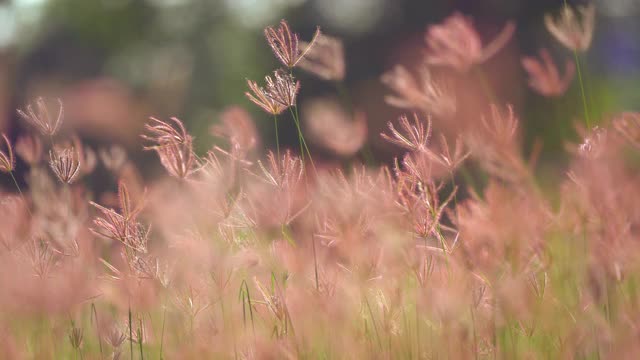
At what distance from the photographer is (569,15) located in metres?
1.46

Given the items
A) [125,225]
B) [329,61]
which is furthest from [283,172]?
[329,61]

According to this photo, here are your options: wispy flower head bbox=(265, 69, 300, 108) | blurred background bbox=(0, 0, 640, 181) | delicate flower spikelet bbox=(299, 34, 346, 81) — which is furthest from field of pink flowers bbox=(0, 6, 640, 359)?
blurred background bbox=(0, 0, 640, 181)

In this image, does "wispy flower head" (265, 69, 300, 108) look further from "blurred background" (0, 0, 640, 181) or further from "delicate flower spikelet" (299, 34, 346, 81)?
"blurred background" (0, 0, 640, 181)

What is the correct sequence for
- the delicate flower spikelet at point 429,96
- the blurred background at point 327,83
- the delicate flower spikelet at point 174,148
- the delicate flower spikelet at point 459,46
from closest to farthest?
the delicate flower spikelet at point 174,148 → the delicate flower spikelet at point 429,96 → the delicate flower spikelet at point 459,46 → the blurred background at point 327,83

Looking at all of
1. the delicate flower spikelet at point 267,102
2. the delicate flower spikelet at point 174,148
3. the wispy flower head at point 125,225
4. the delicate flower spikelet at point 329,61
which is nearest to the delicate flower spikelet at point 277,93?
the delicate flower spikelet at point 267,102

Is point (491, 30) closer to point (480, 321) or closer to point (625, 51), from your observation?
point (625, 51)

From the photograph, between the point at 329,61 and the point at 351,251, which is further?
the point at 329,61

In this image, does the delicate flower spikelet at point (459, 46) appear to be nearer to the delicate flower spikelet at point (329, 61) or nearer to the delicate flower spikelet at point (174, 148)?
the delicate flower spikelet at point (329, 61)

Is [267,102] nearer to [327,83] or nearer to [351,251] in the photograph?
[351,251]

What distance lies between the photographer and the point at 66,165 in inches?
47.7

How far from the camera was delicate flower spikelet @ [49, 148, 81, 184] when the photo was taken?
1.20 metres

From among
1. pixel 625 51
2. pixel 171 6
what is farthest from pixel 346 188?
pixel 171 6

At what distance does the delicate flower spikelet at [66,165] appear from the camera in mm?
1202

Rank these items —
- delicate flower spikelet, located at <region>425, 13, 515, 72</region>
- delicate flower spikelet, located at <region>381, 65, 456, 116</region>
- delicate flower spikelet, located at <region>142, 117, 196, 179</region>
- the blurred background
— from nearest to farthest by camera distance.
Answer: delicate flower spikelet, located at <region>142, 117, 196, 179</region> < delicate flower spikelet, located at <region>381, 65, 456, 116</region> < delicate flower spikelet, located at <region>425, 13, 515, 72</region> < the blurred background
